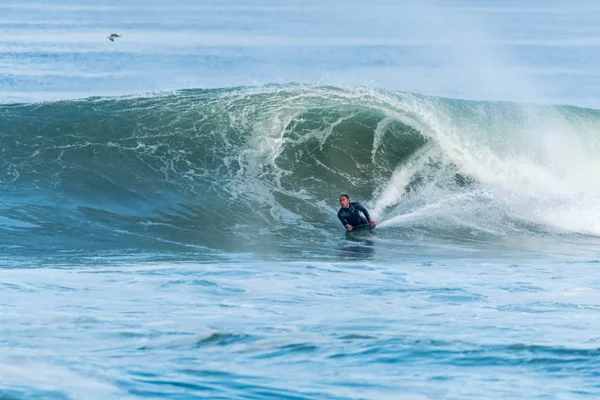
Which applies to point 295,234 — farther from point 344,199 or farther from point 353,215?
point 344,199

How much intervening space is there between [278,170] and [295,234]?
3712 mm

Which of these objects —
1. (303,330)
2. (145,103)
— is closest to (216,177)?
(145,103)

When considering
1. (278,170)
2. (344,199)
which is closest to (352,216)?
(344,199)

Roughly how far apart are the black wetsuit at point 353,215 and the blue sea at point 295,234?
430 millimetres

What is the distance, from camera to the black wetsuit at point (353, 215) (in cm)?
1567

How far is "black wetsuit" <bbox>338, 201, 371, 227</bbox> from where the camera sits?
1567 cm

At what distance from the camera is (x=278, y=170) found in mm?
19719

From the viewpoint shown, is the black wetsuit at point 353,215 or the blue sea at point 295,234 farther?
the black wetsuit at point 353,215

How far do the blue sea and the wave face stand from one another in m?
0.06

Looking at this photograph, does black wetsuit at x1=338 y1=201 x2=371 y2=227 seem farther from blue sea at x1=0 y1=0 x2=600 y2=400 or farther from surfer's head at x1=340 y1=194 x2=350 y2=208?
blue sea at x1=0 y1=0 x2=600 y2=400

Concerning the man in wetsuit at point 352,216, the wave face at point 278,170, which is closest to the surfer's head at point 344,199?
the man in wetsuit at point 352,216

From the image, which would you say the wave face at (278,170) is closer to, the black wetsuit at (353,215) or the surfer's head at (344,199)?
the black wetsuit at (353,215)

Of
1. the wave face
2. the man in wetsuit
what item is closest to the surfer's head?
the man in wetsuit

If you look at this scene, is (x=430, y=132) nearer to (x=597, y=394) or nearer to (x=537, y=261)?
(x=537, y=261)
